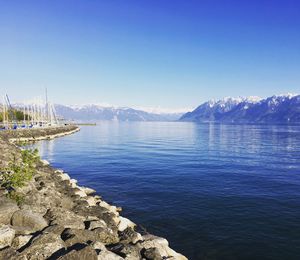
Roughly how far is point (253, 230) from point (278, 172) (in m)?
26.5

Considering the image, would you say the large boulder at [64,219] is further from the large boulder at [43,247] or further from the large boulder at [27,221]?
the large boulder at [43,247]

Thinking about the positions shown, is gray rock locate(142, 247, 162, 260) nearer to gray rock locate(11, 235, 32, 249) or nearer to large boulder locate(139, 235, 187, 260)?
large boulder locate(139, 235, 187, 260)

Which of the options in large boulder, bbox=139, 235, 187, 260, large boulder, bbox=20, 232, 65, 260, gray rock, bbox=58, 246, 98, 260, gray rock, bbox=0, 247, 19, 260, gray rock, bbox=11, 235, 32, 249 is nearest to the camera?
gray rock, bbox=58, 246, 98, 260

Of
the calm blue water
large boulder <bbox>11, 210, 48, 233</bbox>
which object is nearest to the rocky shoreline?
large boulder <bbox>11, 210, 48, 233</bbox>

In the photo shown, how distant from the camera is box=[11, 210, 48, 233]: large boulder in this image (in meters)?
15.0

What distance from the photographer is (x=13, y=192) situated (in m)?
19.7

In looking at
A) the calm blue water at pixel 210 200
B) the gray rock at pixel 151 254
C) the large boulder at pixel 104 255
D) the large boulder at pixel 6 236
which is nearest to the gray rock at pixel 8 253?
the large boulder at pixel 6 236

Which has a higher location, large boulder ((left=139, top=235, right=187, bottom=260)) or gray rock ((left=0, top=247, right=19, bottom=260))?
gray rock ((left=0, top=247, right=19, bottom=260))

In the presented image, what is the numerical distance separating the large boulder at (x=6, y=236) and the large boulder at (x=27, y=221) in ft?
5.62

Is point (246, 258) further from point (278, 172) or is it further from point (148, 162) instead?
point (148, 162)

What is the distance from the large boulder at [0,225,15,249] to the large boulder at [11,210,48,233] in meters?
1.71

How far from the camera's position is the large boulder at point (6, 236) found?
12617 millimetres

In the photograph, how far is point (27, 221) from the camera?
15.2 meters

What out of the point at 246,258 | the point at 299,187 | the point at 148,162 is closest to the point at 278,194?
the point at 299,187
